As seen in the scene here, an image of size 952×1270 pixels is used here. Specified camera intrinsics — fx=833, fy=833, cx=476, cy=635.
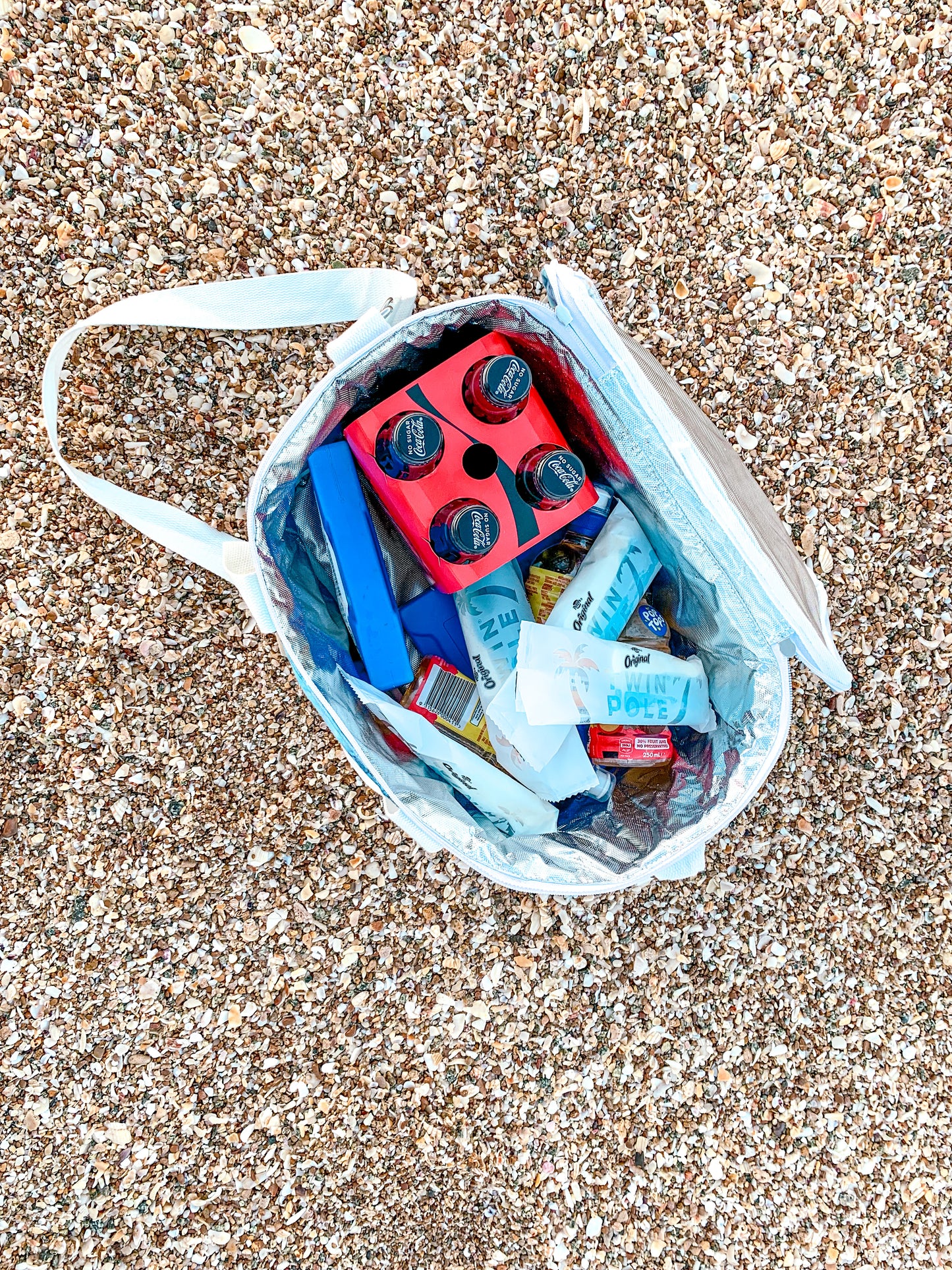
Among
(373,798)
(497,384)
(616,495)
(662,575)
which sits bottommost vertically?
(373,798)

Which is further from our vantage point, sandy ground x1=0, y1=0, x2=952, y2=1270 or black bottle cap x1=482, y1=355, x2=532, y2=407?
sandy ground x1=0, y1=0, x2=952, y2=1270

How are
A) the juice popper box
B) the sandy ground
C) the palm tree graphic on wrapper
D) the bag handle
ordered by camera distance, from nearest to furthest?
1. the bag handle
2. the juice popper box
3. the palm tree graphic on wrapper
4. the sandy ground

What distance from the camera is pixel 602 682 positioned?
1267mm

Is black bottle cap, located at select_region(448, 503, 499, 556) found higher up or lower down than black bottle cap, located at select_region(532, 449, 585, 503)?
lower down

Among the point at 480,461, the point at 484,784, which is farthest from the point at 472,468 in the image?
the point at 484,784

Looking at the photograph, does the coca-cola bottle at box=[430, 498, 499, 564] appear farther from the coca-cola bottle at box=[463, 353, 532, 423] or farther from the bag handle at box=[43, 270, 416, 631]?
the bag handle at box=[43, 270, 416, 631]

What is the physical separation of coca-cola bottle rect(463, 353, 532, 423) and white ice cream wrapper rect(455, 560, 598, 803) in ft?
0.87

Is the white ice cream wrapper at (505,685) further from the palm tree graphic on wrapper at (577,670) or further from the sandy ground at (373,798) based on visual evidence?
the sandy ground at (373,798)

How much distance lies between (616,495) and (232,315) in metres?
0.63

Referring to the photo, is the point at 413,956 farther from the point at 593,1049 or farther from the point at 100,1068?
the point at 100,1068

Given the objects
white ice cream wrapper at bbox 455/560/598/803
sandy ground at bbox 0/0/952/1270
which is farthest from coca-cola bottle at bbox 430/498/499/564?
sandy ground at bbox 0/0/952/1270

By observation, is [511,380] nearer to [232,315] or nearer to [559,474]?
[559,474]

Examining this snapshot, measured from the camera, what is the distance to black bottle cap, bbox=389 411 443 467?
1.10m

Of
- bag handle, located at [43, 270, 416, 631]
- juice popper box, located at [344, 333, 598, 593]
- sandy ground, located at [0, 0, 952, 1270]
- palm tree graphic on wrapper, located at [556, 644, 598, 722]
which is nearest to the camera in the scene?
bag handle, located at [43, 270, 416, 631]
